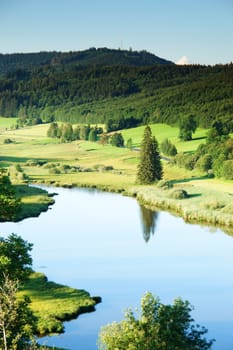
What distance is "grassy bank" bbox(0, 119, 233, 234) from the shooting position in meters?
89.7

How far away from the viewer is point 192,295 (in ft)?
176

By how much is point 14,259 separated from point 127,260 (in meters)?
28.2

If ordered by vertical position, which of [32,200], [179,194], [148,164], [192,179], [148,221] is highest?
[148,164]

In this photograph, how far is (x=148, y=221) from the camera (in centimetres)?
8762

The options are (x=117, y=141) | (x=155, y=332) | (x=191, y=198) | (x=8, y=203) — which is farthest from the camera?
(x=117, y=141)

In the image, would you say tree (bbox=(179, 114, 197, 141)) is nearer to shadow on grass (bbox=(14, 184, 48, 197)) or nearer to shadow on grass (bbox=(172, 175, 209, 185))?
shadow on grass (bbox=(172, 175, 209, 185))

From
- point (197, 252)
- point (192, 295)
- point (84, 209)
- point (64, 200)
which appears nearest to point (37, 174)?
point (64, 200)

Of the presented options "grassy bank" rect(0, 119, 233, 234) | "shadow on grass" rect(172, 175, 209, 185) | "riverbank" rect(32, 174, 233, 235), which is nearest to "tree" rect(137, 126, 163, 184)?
"riverbank" rect(32, 174, 233, 235)

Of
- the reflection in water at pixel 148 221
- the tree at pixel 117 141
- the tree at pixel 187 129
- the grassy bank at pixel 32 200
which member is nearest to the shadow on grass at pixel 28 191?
the grassy bank at pixel 32 200

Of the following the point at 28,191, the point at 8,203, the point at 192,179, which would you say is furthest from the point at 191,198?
the point at 8,203

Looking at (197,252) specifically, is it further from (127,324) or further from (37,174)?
(37,174)

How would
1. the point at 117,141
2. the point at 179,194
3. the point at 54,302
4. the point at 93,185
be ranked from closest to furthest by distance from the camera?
1. the point at 54,302
2. the point at 179,194
3. the point at 93,185
4. the point at 117,141

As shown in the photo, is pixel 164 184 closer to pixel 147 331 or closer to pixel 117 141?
pixel 117 141

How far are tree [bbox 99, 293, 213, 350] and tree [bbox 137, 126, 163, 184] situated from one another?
86.6 m
